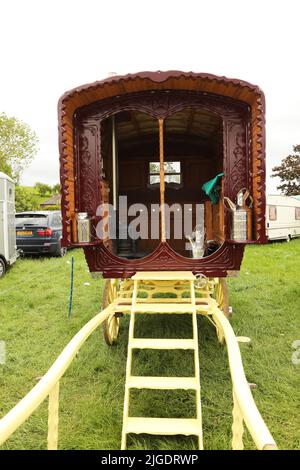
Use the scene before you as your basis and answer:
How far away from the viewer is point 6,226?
10.6 meters

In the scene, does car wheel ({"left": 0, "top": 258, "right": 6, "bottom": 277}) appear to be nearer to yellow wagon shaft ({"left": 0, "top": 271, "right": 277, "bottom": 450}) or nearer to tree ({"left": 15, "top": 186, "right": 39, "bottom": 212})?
yellow wagon shaft ({"left": 0, "top": 271, "right": 277, "bottom": 450})

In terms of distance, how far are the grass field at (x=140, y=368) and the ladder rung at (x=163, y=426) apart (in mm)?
244

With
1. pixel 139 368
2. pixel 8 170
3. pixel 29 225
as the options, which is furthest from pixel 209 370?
pixel 8 170

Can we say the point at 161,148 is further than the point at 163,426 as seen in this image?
Yes

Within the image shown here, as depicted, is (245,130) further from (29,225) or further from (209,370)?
(29,225)

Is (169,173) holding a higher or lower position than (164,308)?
higher

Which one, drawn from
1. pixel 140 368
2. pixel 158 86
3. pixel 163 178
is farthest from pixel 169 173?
pixel 140 368

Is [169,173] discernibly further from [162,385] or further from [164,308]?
[162,385]

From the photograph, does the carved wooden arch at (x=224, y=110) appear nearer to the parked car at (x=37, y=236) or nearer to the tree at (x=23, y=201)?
the parked car at (x=37, y=236)

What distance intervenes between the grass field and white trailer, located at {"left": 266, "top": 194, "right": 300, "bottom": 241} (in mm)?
8521

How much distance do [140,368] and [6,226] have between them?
728 centimetres

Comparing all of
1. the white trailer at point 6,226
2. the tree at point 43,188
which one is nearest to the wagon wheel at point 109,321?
the white trailer at point 6,226

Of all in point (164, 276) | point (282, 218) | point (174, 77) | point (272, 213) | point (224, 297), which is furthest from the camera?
point (282, 218)

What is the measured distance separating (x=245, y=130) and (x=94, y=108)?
1.97 meters
